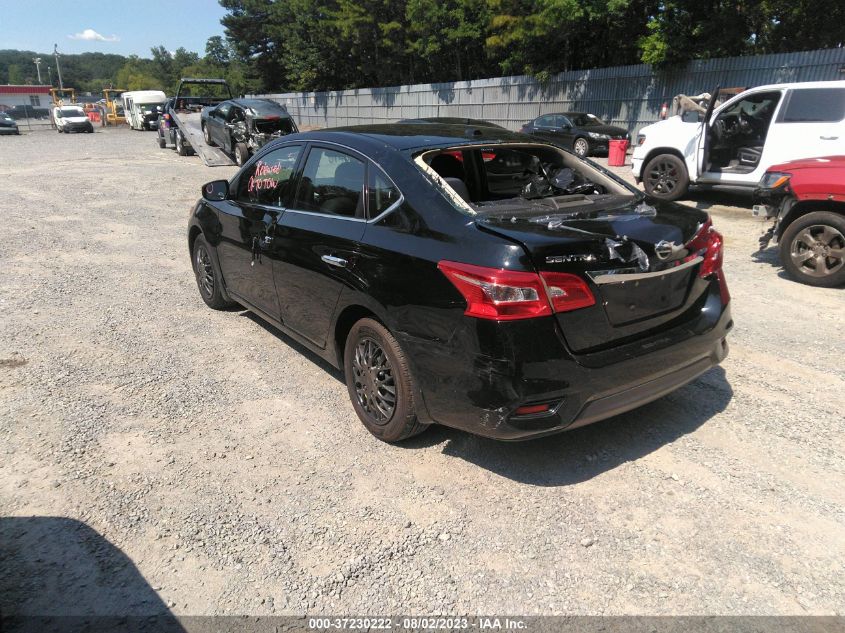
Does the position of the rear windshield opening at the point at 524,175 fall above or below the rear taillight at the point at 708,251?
above

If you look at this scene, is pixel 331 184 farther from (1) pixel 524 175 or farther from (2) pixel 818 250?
(2) pixel 818 250

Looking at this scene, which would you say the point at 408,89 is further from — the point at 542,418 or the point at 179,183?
the point at 542,418

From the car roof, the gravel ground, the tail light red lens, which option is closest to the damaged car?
the gravel ground

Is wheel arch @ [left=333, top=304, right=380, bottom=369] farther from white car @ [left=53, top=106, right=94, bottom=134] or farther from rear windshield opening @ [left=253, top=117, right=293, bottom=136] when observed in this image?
white car @ [left=53, top=106, right=94, bottom=134]

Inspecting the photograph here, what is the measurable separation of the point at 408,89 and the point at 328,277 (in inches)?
1261

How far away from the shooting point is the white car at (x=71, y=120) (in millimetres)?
37500

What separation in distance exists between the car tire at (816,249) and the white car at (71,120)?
4222cm

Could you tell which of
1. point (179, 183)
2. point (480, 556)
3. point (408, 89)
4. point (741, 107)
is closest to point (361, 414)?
point (480, 556)

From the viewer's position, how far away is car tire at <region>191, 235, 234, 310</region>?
5.37m

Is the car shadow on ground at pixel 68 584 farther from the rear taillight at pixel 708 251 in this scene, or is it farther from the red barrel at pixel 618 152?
the red barrel at pixel 618 152

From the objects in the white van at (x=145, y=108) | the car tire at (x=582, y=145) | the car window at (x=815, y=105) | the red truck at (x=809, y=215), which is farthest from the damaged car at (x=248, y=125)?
the white van at (x=145, y=108)

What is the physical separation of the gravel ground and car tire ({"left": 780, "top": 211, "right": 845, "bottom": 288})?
4.44ft

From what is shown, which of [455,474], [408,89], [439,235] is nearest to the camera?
[439,235]

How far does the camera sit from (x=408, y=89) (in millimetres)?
33062
